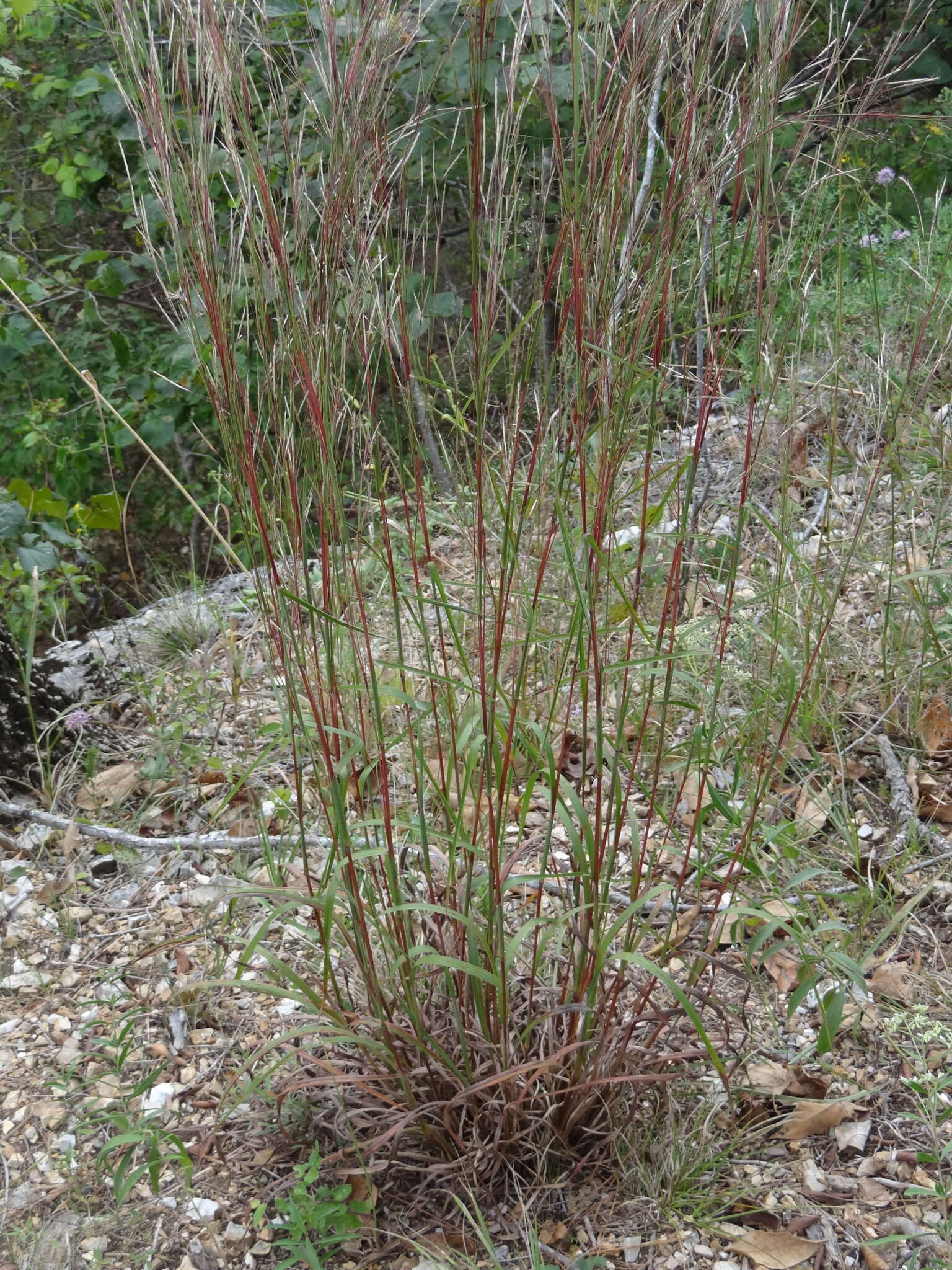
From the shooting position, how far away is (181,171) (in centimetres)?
117

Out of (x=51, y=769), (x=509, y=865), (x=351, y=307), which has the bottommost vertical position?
(x=51, y=769)

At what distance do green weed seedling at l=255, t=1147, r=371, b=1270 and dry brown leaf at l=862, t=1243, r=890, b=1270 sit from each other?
66cm

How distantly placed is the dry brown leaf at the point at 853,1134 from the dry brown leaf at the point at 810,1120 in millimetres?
16

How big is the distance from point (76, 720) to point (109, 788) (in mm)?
204

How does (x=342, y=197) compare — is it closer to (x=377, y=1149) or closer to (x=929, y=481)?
(x=377, y=1149)

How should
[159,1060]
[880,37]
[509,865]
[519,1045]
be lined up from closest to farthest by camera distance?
[509,865]
[519,1045]
[159,1060]
[880,37]

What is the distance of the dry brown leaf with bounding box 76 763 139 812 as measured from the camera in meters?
2.65

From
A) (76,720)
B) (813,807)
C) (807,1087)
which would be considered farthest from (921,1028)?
(76,720)

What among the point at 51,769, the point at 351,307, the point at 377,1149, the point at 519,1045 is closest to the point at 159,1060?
the point at 377,1149

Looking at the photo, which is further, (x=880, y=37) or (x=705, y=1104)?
(x=880, y=37)

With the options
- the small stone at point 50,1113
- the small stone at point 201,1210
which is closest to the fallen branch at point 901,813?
the small stone at point 201,1210

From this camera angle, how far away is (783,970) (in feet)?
6.30

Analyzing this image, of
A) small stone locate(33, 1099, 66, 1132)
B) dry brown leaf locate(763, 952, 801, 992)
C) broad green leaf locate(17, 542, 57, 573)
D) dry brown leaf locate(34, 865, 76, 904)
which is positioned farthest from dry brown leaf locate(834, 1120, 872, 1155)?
broad green leaf locate(17, 542, 57, 573)

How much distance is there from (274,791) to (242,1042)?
54 centimetres
